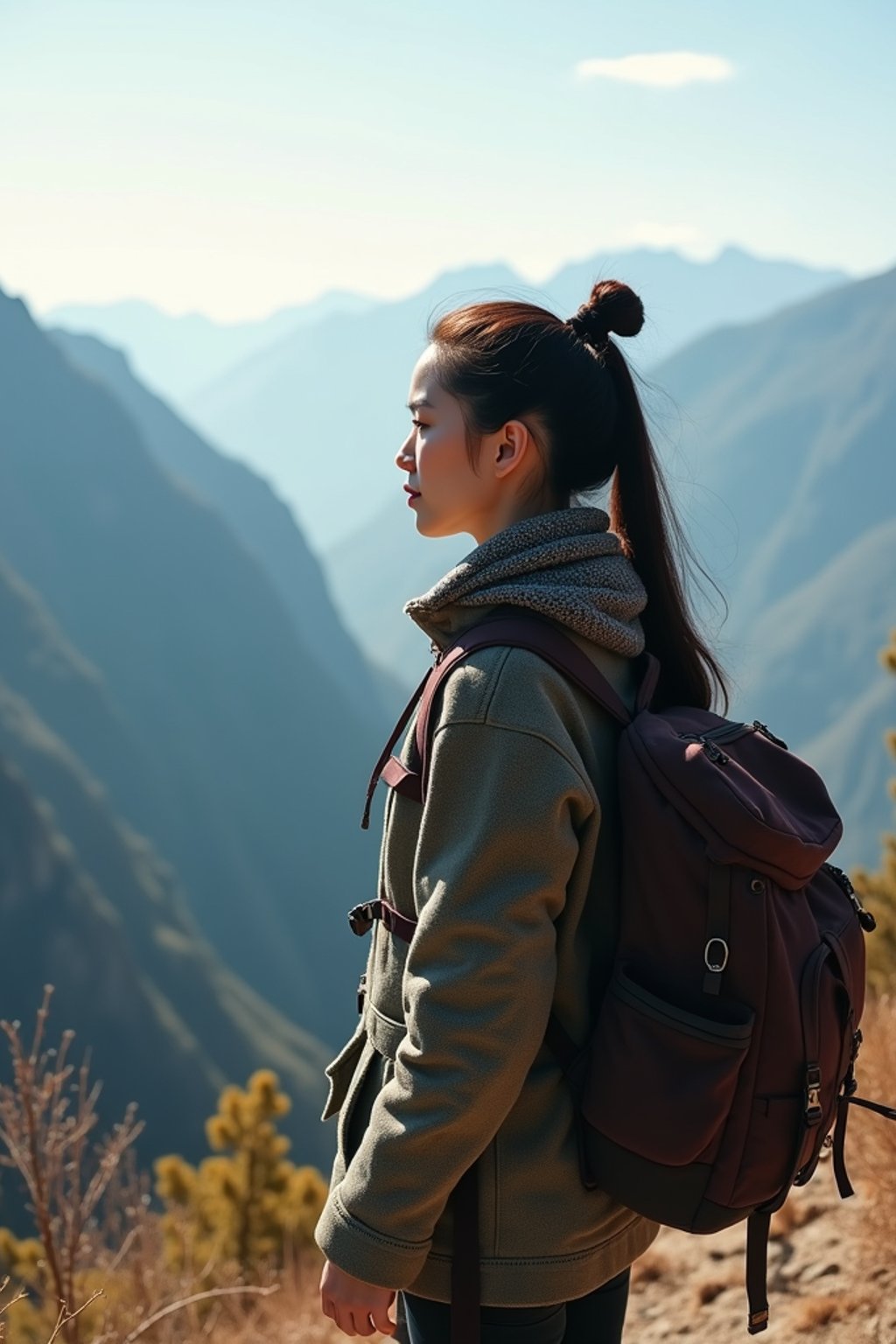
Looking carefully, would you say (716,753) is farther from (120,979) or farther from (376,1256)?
(120,979)

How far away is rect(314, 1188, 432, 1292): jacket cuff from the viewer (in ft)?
5.21

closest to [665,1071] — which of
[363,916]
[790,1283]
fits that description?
[363,916]

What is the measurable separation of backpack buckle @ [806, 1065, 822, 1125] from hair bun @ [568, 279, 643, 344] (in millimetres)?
1002

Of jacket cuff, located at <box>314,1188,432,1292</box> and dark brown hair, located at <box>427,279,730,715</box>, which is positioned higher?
dark brown hair, located at <box>427,279,730,715</box>

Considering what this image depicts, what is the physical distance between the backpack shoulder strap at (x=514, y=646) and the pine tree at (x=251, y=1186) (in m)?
8.11

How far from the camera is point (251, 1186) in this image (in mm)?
9852

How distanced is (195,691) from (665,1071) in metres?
97.8

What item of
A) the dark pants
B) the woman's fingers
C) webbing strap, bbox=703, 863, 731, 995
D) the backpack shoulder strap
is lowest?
the dark pants

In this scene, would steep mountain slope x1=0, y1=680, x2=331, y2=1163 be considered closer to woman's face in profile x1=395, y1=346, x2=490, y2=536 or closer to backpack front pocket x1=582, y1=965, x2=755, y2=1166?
woman's face in profile x1=395, y1=346, x2=490, y2=536

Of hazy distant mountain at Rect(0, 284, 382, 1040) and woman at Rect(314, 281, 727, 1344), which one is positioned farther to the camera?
hazy distant mountain at Rect(0, 284, 382, 1040)

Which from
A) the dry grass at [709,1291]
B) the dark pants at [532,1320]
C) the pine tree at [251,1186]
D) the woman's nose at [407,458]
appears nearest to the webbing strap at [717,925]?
the dark pants at [532,1320]

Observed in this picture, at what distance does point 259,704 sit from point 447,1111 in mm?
101785

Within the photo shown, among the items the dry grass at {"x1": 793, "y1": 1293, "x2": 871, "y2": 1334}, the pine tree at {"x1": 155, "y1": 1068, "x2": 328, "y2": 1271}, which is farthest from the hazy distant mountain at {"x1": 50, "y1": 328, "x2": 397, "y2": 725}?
the dry grass at {"x1": 793, "y1": 1293, "x2": 871, "y2": 1334}

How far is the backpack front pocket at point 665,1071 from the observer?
1533mm
